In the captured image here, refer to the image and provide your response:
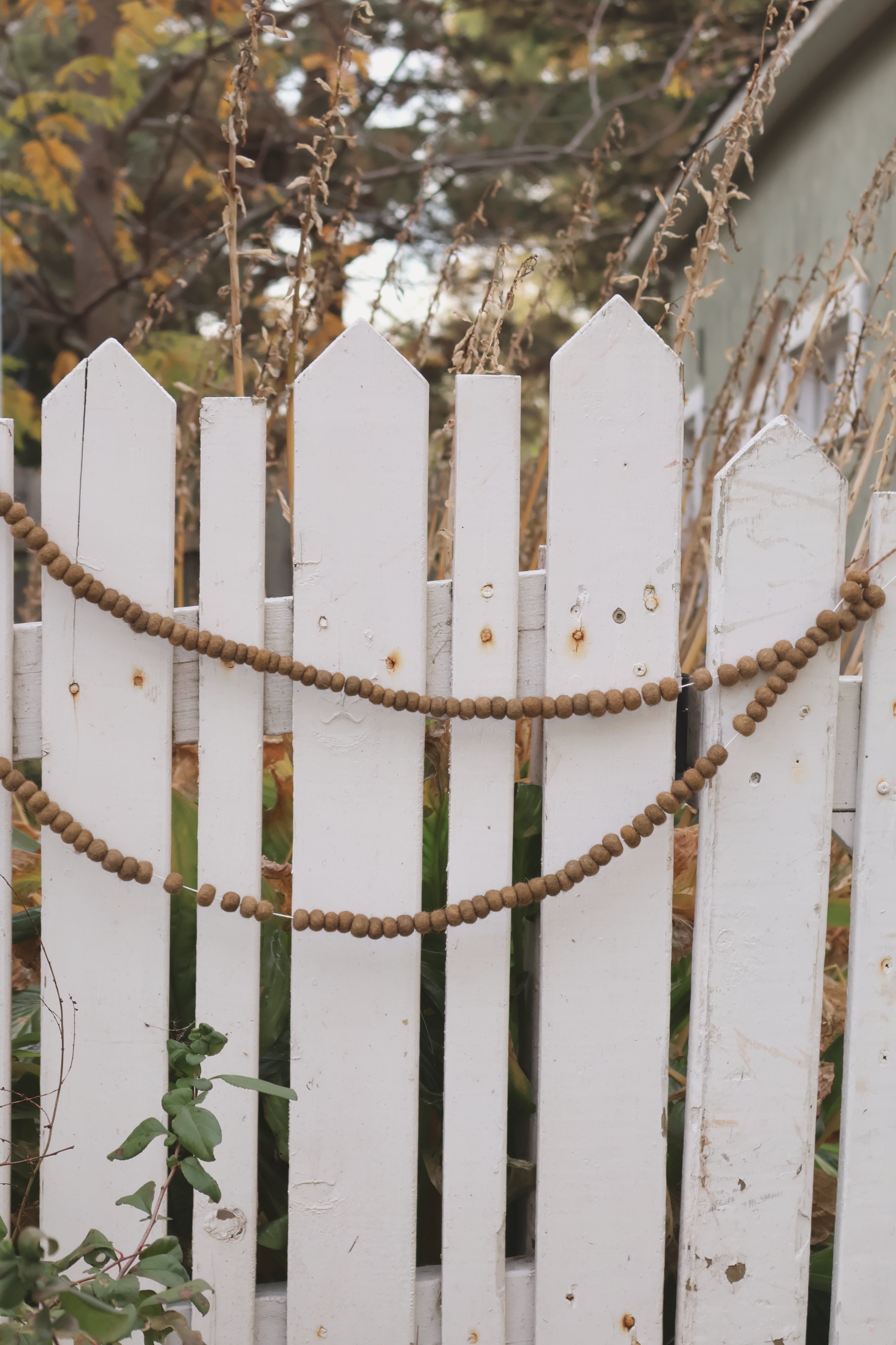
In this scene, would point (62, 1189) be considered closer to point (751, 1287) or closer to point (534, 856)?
point (534, 856)

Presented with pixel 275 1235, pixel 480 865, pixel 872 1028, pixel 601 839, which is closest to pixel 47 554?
pixel 480 865

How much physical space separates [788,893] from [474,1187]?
0.55m

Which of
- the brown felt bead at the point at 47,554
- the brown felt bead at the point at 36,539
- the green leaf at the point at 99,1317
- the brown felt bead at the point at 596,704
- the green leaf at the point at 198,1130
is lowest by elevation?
the green leaf at the point at 99,1317

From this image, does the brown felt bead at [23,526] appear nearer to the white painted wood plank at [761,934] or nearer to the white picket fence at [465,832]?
the white picket fence at [465,832]

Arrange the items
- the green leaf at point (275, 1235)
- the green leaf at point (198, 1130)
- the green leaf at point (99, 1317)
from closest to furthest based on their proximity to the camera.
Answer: the green leaf at point (99, 1317) < the green leaf at point (198, 1130) < the green leaf at point (275, 1235)

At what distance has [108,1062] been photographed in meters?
1.30

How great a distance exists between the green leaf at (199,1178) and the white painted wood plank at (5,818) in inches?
17.9

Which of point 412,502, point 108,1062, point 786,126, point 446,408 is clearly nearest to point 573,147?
point 786,126

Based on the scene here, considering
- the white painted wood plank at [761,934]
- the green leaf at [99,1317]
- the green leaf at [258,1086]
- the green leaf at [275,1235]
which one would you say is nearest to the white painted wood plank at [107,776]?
the green leaf at [275,1235]

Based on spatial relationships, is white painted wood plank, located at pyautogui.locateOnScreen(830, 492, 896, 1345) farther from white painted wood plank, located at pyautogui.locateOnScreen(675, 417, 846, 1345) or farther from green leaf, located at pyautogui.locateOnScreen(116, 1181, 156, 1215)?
green leaf, located at pyautogui.locateOnScreen(116, 1181, 156, 1215)

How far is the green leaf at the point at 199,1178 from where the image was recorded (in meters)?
0.92

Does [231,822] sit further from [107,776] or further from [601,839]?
[601,839]

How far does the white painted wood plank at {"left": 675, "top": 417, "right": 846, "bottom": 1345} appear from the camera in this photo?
1.32 m

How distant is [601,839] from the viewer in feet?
4.38
